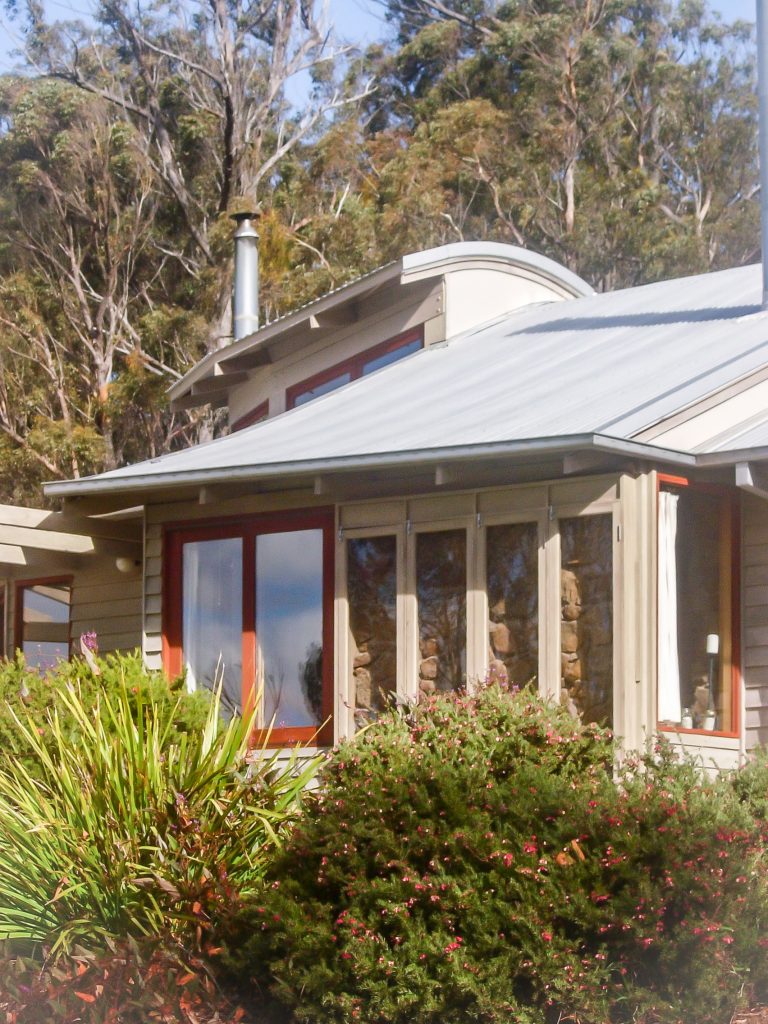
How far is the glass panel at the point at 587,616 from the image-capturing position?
9.48m

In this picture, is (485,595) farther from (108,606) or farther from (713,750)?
(108,606)

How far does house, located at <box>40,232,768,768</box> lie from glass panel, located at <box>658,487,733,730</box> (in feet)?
0.06

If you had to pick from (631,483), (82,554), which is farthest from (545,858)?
(82,554)

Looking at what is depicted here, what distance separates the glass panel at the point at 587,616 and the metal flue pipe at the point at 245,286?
9.76 m

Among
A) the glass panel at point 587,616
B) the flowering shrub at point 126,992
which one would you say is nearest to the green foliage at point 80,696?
the flowering shrub at point 126,992

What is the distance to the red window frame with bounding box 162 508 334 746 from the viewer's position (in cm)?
1130

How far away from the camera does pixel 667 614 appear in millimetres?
9664

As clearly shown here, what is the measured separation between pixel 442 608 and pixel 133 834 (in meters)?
3.45

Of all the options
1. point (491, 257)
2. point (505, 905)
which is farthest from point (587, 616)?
point (491, 257)

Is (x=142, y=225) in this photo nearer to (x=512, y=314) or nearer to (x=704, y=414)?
(x=512, y=314)

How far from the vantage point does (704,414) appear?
1000 cm

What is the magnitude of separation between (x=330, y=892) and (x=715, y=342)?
21.8ft

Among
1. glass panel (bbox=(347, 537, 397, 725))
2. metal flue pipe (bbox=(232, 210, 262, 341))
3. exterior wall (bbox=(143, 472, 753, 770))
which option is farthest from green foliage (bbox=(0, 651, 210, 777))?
metal flue pipe (bbox=(232, 210, 262, 341))

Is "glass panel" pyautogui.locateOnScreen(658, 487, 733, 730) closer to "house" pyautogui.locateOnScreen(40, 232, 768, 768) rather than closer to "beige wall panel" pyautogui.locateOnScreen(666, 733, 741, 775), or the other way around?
"house" pyautogui.locateOnScreen(40, 232, 768, 768)
